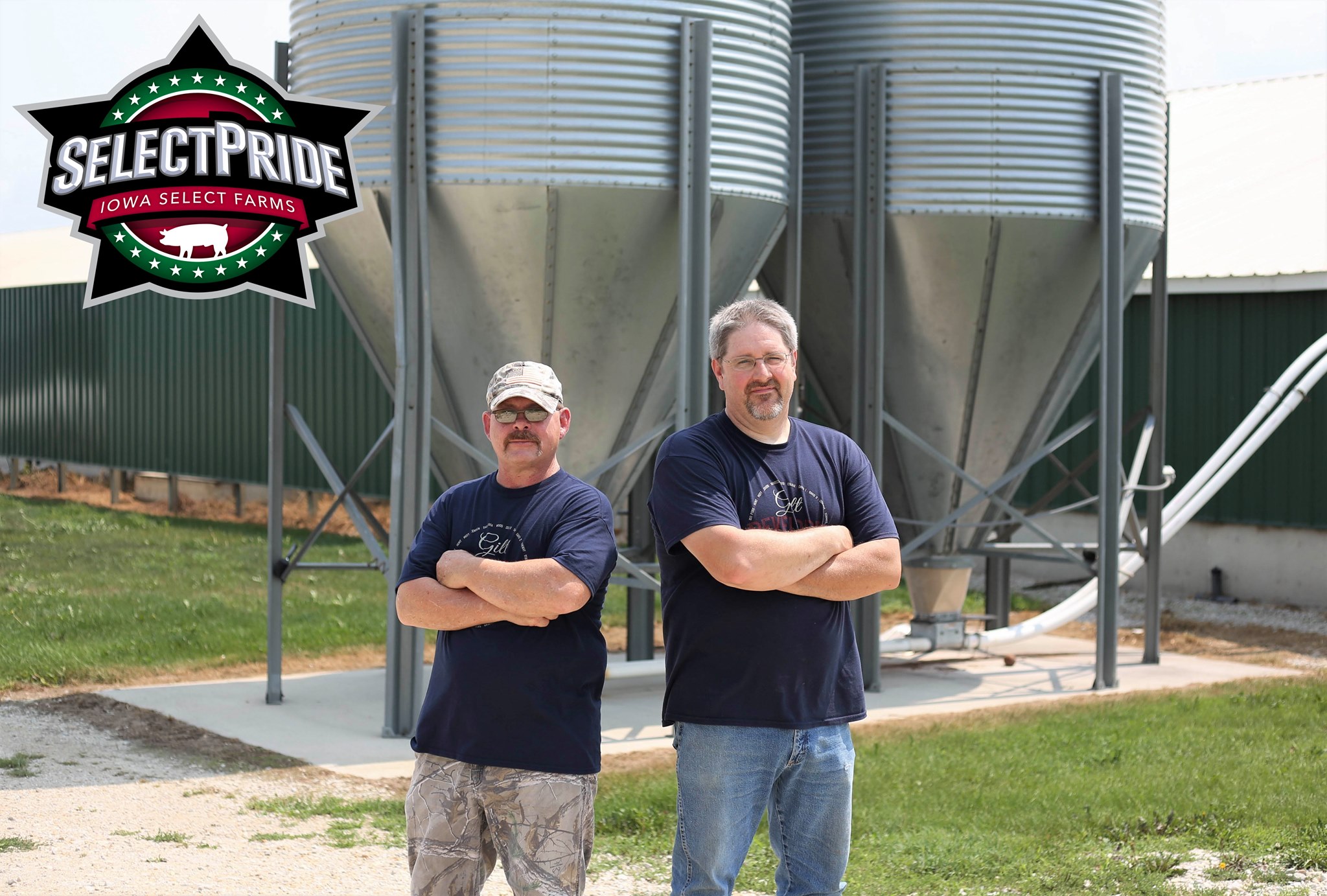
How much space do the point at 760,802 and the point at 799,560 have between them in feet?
2.19

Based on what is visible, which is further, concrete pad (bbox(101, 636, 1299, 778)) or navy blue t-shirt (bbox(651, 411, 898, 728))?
concrete pad (bbox(101, 636, 1299, 778))

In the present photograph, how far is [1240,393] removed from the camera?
1555cm

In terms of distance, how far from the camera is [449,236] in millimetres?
8602

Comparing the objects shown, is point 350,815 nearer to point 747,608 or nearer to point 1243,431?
point 747,608

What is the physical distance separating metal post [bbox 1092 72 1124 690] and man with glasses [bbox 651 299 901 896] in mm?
6592

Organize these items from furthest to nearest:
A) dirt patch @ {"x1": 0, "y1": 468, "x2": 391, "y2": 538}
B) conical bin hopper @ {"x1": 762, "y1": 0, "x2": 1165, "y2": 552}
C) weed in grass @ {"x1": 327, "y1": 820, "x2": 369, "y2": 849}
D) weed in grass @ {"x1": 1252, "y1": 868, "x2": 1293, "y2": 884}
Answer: dirt patch @ {"x1": 0, "y1": 468, "x2": 391, "y2": 538} → conical bin hopper @ {"x1": 762, "y1": 0, "x2": 1165, "y2": 552} → weed in grass @ {"x1": 327, "y1": 820, "x2": 369, "y2": 849} → weed in grass @ {"x1": 1252, "y1": 868, "x2": 1293, "y2": 884}

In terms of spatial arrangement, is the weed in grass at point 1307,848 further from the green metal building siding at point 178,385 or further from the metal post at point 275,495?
the green metal building siding at point 178,385

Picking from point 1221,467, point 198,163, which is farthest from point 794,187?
point 1221,467

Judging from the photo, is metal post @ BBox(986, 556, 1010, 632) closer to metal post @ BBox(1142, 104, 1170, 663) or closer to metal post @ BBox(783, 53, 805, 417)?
metal post @ BBox(1142, 104, 1170, 663)

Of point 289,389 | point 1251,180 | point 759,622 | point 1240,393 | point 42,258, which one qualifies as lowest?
point 759,622

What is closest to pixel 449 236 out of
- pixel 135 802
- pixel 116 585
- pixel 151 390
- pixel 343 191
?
pixel 343 191

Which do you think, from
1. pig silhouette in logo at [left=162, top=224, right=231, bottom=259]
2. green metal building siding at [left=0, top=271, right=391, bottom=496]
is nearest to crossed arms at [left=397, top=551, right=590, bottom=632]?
pig silhouette in logo at [left=162, top=224, right=231, bottom=259]

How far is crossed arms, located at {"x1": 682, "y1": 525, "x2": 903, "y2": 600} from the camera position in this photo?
3908 mm

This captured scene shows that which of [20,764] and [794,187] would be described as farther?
[794,187]
